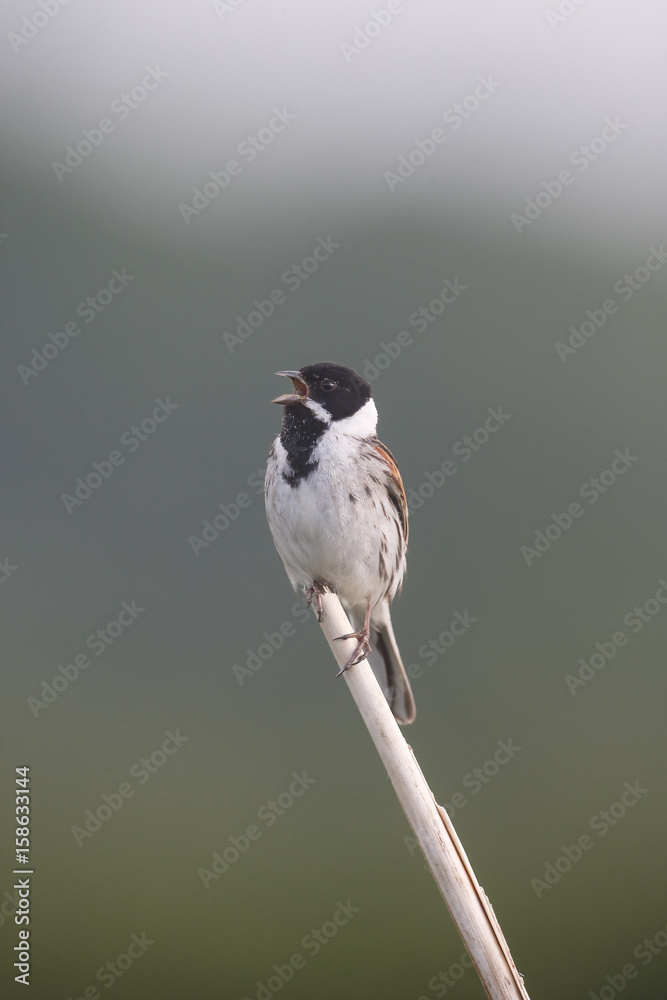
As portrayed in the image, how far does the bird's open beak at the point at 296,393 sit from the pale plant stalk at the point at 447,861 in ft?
3.04

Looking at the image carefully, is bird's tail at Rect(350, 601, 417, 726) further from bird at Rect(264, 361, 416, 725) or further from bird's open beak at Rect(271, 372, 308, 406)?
bird's open beak at Rect(271, 372, 308, 406)

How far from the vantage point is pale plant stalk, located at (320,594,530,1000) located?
6.48ft

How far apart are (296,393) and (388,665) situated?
1.06m

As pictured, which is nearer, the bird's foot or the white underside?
the bird's foot

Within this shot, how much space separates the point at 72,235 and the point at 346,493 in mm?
3582

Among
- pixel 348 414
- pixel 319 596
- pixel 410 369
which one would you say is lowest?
pixel 319 596

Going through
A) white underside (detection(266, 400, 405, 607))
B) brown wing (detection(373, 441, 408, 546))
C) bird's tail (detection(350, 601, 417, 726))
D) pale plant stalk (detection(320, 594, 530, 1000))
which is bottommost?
pale plant stalk (detection(320, 594, 530, 1000))

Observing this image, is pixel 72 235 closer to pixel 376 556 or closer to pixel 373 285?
pixel 373 285

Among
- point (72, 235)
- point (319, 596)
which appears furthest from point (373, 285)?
point (319, 596)

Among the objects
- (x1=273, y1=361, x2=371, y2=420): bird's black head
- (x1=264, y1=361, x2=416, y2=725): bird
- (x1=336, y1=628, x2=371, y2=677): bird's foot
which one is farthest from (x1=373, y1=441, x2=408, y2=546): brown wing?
(x1=336, y1=628, x2=371, y2=677): bird's foot

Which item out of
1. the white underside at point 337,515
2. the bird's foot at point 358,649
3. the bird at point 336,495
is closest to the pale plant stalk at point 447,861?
the bird's foot at point 358,649

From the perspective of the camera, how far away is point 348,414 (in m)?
2.79

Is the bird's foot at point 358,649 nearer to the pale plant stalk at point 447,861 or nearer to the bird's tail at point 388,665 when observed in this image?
the pale plant stalk at point 447,861

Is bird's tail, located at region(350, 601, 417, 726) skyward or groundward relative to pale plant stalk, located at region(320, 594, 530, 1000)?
skyward
